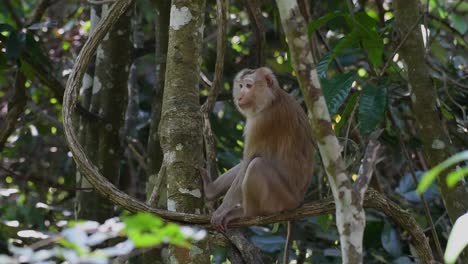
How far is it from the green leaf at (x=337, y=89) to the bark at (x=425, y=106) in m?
0.55

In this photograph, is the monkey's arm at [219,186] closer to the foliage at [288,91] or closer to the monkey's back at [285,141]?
the monkey's back at [285,141]

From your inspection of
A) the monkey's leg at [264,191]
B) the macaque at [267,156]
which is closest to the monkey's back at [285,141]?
the macaque at [267,156]

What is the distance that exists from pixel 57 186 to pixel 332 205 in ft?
9.17

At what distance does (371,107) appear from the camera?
5328mm

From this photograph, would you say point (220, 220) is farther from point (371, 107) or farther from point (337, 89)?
point (371, 107)

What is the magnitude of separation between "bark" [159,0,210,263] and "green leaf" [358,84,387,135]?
4.37 ft

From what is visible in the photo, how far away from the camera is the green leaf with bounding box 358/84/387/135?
527cm

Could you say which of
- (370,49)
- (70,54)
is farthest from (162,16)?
(70,54)

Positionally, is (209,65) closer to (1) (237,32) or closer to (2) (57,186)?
(1) (237,32)

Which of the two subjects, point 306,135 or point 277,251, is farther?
point 277,251

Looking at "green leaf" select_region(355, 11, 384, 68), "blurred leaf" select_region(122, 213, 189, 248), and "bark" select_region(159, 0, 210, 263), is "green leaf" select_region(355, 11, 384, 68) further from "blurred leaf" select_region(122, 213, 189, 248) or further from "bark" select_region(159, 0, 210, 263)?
"blurred leaf" select_region(122, 213, 189, 248)

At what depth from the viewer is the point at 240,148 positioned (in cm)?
774

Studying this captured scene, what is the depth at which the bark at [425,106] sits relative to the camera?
541 centimetres

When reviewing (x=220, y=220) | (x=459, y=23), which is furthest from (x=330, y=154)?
(x=459, y=23)
